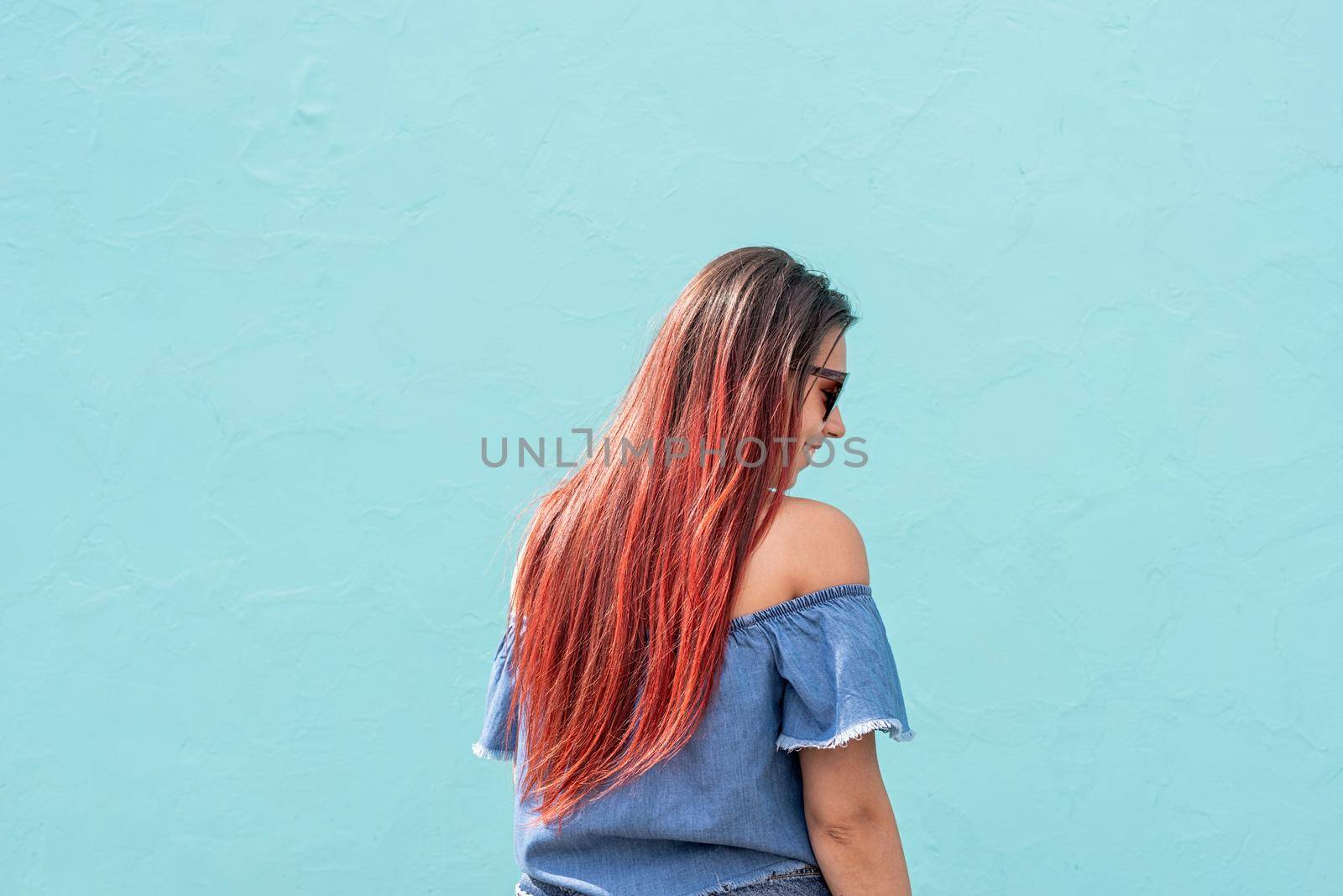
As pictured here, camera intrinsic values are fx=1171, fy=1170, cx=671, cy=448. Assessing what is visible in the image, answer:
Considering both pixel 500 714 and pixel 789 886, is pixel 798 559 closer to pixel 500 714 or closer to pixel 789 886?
pixel 789 886

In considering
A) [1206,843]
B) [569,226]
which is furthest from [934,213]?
[1206,843]

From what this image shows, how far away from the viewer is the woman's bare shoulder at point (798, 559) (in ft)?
4.15

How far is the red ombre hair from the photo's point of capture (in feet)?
4.11

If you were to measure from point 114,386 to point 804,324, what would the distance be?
1.76 metres

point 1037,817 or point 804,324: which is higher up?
point 804,324

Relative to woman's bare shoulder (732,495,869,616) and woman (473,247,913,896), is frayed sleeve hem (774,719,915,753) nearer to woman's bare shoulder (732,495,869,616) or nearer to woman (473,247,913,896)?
woman (473,247,913,896)

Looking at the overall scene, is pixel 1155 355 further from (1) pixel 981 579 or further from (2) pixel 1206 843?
(2) pixel 1206 843

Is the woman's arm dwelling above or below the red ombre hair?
below

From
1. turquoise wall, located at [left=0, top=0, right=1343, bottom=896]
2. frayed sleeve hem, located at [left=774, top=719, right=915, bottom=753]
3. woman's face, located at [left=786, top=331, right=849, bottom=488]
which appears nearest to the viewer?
frayed sleeve hem, located at [left=774, top=719, right=915, bottom=753]

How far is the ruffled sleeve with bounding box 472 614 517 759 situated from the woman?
14 centimetres

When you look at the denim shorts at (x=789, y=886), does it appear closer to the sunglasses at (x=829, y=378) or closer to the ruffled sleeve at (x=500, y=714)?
the ruffled sleeve at (x=500, y=714)

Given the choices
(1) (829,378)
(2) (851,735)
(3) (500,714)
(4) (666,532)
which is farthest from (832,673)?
(3) (500,714)

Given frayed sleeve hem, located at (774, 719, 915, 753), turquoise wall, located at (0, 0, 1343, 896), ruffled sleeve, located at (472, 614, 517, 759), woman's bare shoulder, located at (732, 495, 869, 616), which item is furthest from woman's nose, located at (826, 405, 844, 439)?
turquoise wall, located at (0, 0, 1343, 896)

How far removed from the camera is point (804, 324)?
1.35 metres
